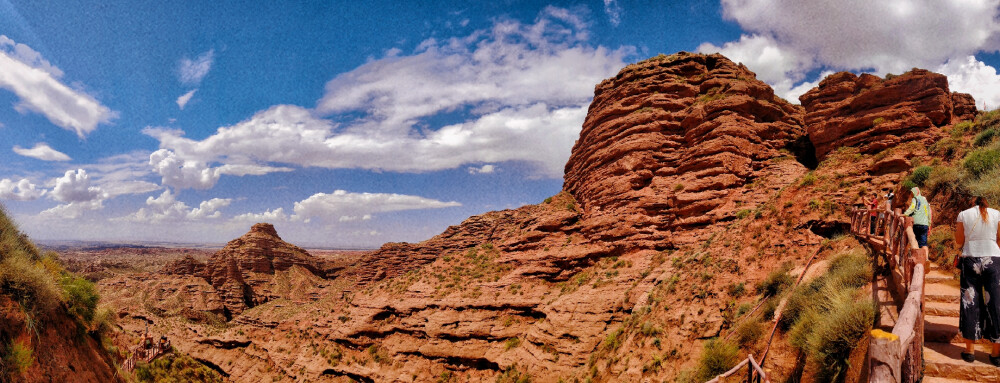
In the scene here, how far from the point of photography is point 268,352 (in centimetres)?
4072

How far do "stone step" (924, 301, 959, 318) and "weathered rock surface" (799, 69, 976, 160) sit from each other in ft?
55.3

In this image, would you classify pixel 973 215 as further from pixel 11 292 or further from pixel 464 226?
pixel 464 226

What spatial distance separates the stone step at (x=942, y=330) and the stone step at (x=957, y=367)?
0.28 meters

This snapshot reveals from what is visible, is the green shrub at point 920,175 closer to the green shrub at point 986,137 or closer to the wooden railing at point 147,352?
the green shrub at point 986,137

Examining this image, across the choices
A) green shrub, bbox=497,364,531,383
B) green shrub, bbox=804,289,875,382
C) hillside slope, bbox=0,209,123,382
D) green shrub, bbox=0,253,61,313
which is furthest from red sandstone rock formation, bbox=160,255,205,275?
green shrub, bbox=804,289,875,382

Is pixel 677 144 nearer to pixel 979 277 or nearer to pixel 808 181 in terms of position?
pixel 808 181

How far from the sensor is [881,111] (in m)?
19.4

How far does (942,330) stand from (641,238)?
19456 mm

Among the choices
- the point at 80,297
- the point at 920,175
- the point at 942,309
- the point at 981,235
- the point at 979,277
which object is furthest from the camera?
the point at 920,175

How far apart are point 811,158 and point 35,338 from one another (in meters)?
33.1

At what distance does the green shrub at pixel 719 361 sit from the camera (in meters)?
9.57

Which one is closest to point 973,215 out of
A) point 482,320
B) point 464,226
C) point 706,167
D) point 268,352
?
point 706,167

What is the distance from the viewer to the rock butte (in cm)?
1596

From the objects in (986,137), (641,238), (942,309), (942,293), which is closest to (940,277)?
(942,293)
